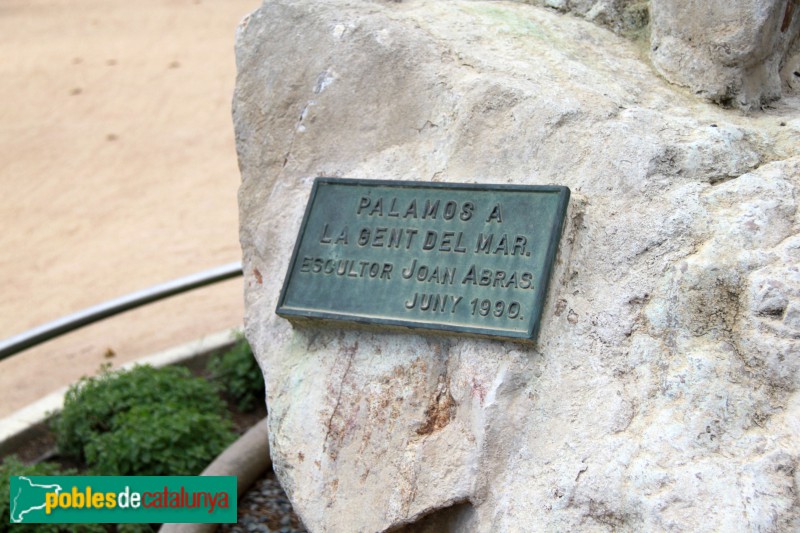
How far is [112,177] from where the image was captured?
8055 millimetres

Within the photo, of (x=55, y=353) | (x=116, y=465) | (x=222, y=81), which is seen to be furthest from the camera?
(x=222, y=81)

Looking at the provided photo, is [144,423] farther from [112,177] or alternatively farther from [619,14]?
[112,177]

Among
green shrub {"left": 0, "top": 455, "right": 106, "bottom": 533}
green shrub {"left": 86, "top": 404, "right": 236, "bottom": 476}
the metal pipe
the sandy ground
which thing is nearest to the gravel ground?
green shrub {"left": 86, "top": 404, "right": 236, "bottom": 476}

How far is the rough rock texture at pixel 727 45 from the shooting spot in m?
2.87

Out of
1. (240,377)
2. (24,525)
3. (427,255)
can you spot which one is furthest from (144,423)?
(427,255)

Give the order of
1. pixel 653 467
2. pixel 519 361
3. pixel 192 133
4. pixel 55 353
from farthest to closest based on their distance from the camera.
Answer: pixel 192 133 → pixel 55 353 → pixel 519 361 → pixel 653 467

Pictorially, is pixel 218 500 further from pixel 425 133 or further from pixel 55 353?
pixel 55 353

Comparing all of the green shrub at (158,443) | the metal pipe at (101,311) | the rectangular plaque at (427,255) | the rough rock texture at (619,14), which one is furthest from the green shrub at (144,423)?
the rough rock texture at (619,14)

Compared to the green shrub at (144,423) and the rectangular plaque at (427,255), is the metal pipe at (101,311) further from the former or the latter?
the rectangular plaque at (427,255)

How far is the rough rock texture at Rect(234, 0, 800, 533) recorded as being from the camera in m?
2.30

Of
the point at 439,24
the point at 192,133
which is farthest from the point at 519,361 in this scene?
the point at 192,133

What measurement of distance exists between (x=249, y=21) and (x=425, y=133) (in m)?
0.85

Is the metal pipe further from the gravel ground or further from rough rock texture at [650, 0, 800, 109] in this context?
rough rock texture at [650, 0, 800, 109]

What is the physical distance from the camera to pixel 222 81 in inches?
393
